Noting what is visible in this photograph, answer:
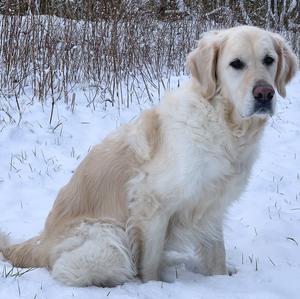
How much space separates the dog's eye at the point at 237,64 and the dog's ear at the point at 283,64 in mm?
327

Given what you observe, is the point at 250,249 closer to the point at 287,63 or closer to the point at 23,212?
the point at 287,63

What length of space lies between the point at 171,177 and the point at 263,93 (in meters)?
0.67

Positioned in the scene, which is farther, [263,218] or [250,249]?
[263,218]

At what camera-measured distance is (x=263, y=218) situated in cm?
370

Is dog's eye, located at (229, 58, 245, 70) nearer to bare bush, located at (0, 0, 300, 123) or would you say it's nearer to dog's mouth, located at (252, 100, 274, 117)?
dog's mouth, located at (252, 100, 274, 117)

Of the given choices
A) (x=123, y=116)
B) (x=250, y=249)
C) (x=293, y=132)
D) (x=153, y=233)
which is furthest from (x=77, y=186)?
(x=293, y=132)

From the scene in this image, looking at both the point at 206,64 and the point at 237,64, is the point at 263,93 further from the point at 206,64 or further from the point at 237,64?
the point at 206,64

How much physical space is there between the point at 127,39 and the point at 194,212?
4.47m

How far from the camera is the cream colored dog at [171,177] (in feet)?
8.78

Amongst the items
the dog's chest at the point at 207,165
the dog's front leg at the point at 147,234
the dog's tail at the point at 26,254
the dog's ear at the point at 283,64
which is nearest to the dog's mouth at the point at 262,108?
the dog's chest at the point at 207,165

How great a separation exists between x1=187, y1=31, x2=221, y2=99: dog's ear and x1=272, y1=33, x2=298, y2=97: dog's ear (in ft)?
1.25

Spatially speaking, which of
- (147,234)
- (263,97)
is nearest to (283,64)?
(263,97)

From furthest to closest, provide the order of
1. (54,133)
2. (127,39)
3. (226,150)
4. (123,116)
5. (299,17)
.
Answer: (299,17) → (127,39) → (123,116) → (54,133) → (226,150)

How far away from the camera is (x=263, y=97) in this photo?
269cm
